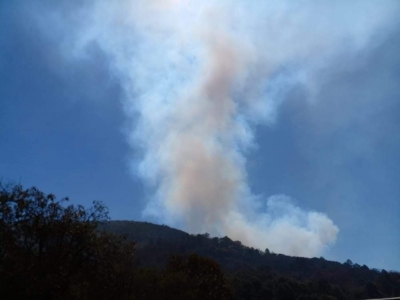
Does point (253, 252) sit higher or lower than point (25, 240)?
higher

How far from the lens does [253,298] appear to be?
3506 inches

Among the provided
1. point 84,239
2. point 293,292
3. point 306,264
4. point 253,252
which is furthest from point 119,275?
point 253,252

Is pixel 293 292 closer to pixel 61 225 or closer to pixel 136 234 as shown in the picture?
pixel 61 225

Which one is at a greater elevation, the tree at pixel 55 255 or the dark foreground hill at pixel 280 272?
the dark foreground hill at pixel 280 272

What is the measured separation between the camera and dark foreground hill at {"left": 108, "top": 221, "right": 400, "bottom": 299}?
95375 mm

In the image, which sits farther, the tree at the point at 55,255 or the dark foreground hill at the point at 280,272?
the dark foreground hill at the point at 280,272

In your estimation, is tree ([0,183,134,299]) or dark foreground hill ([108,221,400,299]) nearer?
tree ([0,183,134,299])

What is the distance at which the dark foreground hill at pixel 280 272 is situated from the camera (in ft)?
313

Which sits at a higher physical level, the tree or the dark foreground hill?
the dark foreground hill

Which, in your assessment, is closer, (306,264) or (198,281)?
(198,281)

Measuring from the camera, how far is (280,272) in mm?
167250

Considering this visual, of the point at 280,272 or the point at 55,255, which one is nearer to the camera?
the point at 55,255

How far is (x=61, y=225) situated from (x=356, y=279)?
14855 centimetres

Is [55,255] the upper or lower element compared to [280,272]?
lower
